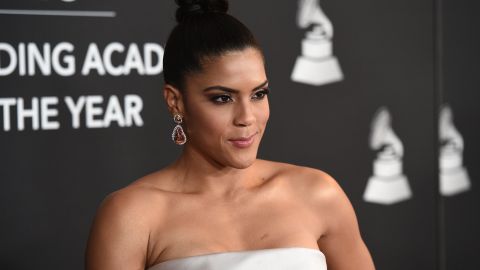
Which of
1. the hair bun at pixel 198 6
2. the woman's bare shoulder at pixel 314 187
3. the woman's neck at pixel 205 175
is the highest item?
the hair bun at pixel 198 6

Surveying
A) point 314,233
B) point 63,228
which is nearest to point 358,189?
point 63,228

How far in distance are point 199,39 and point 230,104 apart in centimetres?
16

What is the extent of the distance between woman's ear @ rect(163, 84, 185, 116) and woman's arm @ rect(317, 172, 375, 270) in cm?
39

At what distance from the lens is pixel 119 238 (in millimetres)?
1630

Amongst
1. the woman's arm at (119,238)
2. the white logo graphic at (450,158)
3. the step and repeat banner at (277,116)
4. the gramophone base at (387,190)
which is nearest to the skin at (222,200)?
the woman's arm at (119,238)

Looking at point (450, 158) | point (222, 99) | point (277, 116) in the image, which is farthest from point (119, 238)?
point (450, 158)

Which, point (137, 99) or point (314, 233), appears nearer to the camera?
point (314, 233)

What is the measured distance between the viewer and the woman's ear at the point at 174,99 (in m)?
1.69

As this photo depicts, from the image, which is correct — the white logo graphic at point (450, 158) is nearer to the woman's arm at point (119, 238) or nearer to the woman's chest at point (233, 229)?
the woman's chest at point (233, 229)

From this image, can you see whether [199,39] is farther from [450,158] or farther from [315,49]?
[450,158]

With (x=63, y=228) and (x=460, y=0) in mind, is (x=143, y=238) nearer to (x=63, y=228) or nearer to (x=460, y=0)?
(x=63, y=228)

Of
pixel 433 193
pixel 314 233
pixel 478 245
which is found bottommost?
pixel 478 245

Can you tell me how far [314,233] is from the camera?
5.86 feet

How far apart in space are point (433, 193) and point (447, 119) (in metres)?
0.33
